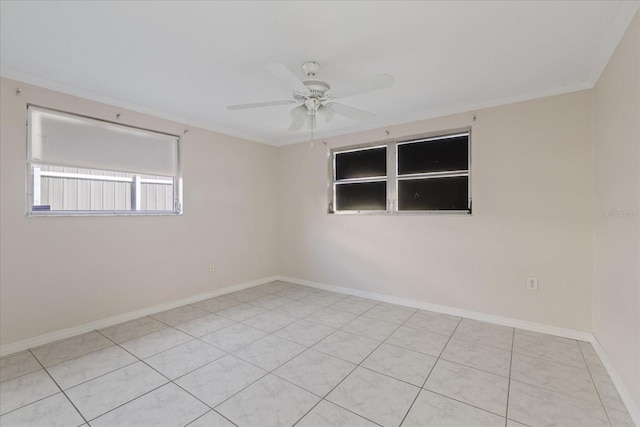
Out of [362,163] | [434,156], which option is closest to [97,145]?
[362,163]

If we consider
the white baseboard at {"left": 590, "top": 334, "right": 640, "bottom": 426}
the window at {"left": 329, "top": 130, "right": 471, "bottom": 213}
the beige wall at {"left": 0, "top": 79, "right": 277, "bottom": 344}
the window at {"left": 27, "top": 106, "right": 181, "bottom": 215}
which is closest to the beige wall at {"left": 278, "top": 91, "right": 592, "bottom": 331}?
the window at {"left": 329, "top": 130, "right": 471, "bottom": 213}

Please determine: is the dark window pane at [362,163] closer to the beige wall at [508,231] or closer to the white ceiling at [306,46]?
the beige wall at [508,231]

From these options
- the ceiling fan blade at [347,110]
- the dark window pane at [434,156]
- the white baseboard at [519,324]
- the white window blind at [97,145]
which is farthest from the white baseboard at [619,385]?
the white window blind at [97,145]

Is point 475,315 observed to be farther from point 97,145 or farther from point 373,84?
point 97,145

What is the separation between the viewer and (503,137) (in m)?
2.99

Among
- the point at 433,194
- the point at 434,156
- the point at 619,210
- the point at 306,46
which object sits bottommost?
the point at 619,210

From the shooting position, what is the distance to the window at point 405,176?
335cm

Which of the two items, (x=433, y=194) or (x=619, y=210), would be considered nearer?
(x=619, y=210)

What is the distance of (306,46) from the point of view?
2047mm

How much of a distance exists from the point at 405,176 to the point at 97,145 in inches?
139

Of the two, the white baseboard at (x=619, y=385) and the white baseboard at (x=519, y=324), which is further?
the white baseboard at (x=519, y=324)

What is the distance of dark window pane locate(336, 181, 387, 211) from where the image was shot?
155 inches

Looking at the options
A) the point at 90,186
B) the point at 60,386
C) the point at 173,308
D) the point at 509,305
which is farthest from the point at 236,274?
the point at 509,305

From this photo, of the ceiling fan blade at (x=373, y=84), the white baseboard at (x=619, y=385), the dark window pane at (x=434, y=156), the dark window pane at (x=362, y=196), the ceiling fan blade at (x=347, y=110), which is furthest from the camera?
the dark window pane at (x=362, y=196)
